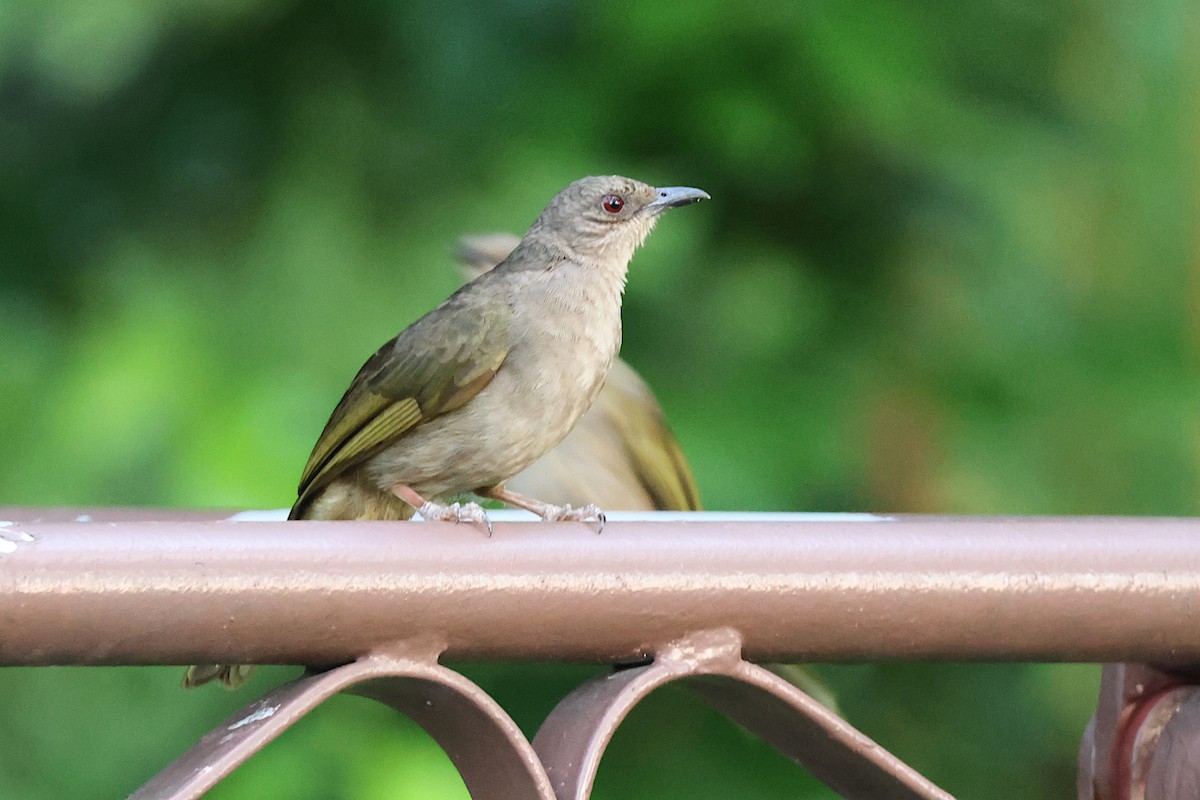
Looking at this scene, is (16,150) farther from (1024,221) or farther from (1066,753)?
(1066,753)

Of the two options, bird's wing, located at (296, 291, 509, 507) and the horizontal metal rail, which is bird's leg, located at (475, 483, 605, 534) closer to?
bird's wing, located at (296, 291, 509, 507)

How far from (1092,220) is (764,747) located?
55.7 inches

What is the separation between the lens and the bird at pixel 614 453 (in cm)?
279

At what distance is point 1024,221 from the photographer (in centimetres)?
315

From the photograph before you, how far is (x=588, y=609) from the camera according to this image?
3.73 ft

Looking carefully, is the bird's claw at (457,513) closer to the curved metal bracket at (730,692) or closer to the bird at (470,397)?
the bird at (470,397)

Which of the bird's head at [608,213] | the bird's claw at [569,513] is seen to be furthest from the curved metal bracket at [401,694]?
the bird's head at [608,213]

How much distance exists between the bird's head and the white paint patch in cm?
137

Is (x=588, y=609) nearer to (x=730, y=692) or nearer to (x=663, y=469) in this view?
(x=730, y=692)

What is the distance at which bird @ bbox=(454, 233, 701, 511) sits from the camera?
9.14 feet

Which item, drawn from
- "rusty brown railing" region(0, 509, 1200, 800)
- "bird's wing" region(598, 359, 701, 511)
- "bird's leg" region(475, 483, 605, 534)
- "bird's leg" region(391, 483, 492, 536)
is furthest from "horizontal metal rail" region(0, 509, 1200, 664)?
"bird's wing" region(598, 359, 701, 511)

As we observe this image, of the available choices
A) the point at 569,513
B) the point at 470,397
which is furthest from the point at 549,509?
the point at 470,397

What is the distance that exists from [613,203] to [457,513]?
0.95 metres

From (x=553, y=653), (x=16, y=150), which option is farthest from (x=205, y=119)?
(x=553, y=653)
